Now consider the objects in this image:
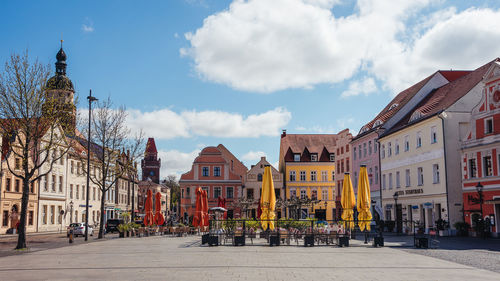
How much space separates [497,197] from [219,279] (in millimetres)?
26083

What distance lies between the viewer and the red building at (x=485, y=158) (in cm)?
3331

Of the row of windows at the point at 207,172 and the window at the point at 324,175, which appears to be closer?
the row of windows at the point at 207,172

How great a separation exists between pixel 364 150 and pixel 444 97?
1557 centimetres

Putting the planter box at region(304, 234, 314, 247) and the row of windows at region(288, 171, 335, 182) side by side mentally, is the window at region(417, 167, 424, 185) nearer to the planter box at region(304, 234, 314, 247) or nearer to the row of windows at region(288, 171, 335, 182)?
the planter box at region(304, 234, 314, 247)

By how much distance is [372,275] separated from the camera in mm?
13758

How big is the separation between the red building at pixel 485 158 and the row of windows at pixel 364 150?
1668cm

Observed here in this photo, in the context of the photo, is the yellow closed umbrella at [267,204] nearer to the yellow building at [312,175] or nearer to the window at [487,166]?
the window at [487,166]

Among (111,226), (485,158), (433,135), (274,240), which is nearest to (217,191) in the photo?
(111,226)

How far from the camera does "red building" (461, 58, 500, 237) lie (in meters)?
33.3

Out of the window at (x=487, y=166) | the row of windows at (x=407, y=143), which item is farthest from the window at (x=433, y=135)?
the window at (x=487, y=166)

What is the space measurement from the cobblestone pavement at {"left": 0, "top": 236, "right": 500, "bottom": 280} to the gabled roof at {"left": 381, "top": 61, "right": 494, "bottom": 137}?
22.8 meters

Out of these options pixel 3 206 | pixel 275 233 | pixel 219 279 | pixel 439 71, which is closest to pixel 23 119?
pixel 275 233

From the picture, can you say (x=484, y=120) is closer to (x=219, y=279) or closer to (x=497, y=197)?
(x=497, y=197)

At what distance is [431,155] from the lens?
40281 millimetres
